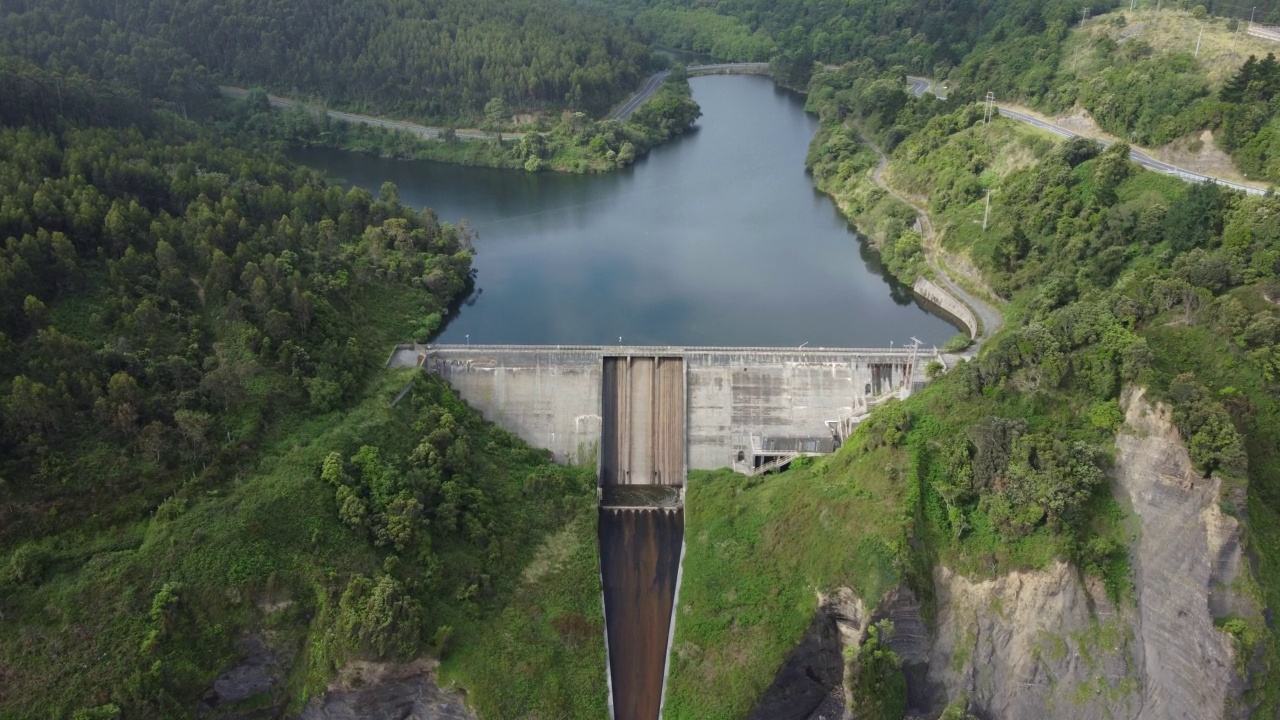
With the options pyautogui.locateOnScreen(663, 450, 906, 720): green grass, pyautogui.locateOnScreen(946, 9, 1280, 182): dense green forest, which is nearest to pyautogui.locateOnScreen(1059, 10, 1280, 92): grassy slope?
pyautogui.locateOnScreen(946, 9, 1280, 182): dense green forest

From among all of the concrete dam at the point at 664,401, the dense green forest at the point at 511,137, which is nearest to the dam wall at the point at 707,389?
the concrete dam at the point at 664,401

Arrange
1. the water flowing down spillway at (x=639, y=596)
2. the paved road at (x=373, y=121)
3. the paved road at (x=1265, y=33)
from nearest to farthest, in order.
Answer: the water flowing down spillway at (x=639, y=596) → the paved road at (x=1265, y=33) → the paved road at (x=373, y=121)

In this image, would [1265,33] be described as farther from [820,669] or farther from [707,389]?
[820,669]

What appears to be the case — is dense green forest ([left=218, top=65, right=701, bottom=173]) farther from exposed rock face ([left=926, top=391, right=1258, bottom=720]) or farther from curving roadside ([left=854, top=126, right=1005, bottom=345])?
exposed rock face ([left=926, top=391, right=1258, bottom=720])

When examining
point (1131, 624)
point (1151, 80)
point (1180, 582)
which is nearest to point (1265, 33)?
point (1151, 80)

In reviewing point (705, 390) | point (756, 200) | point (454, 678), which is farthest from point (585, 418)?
point (756, 200)

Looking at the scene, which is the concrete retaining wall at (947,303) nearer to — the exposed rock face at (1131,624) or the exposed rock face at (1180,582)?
the exposed rock face at (1180,582)
